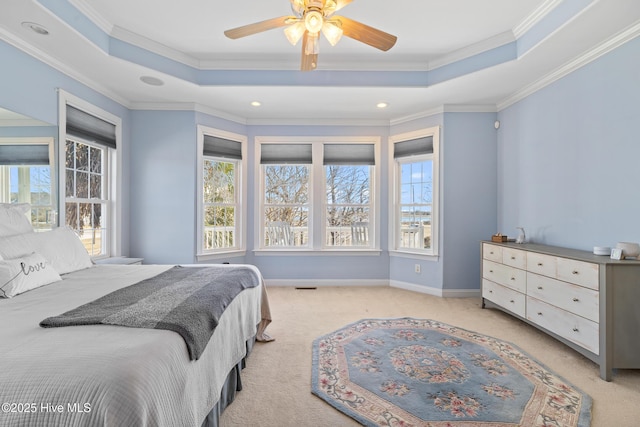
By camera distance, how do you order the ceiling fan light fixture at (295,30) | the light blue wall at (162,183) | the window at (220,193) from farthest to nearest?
1. the window at (220,193)
2. the light blue wall at (162,183)
3. the ceiling fan light fixture at (295,30)

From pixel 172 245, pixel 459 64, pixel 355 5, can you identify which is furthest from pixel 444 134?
pixel 172 245

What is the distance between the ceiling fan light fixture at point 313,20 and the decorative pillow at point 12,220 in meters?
2.52

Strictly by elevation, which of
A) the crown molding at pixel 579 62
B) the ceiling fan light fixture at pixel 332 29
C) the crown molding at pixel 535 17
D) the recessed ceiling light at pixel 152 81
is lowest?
the ceiling fan light fixture at pixel 332 29

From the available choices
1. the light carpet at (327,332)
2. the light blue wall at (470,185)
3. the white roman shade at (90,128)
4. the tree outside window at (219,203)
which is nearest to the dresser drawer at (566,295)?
the light carpet at (327,332)

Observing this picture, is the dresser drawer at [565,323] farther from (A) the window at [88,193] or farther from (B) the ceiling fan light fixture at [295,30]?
(A) the window at [88,193]

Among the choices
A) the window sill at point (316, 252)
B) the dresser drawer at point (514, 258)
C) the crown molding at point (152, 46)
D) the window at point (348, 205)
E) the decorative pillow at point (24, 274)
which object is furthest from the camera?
the window at point (348, 205)

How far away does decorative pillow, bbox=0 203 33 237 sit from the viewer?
2.07 meters

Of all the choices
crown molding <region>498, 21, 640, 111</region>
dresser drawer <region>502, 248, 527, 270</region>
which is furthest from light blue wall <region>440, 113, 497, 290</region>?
dresser drawer <region>502, 248, 527, 270</region>

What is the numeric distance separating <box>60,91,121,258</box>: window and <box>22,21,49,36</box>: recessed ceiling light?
0.66 meters

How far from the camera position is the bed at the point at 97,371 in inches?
34.3

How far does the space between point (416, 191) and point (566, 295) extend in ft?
7.55

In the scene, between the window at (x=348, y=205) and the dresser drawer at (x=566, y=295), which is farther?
the window at (x=348, y=205)

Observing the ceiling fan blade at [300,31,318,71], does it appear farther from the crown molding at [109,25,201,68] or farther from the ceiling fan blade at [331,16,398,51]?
the crown molding at [109,25,201,68]

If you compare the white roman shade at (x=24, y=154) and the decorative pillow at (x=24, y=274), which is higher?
the white roman shade at (x=24, y=154)
